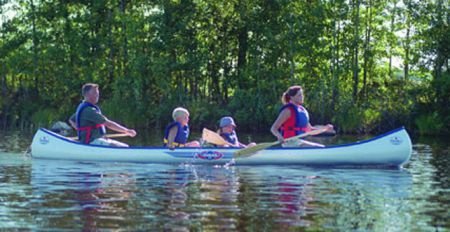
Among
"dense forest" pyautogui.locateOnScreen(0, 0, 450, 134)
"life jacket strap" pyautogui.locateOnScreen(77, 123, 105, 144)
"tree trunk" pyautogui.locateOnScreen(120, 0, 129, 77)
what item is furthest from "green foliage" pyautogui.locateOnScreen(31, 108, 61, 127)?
"life jacket strap" pyautogui.locateOnScreen(77, 123, 105, 144)

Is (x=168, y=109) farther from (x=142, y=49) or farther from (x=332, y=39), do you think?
(x=332, y=39)

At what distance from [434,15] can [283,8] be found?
5.64 metres

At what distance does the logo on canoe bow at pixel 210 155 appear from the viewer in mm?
17016

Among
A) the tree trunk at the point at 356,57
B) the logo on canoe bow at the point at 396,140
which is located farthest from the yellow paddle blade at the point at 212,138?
the tree trunk at the point at 356,57

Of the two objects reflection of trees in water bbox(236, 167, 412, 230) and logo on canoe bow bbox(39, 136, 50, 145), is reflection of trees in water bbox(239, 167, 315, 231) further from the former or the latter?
logo on canoe bow bbox(39, 136, 50, 145)

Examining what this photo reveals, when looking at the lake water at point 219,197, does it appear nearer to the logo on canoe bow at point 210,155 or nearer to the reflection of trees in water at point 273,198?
the reflection of trees in water at point 273,198

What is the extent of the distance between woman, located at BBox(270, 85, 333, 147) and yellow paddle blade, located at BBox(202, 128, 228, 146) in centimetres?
110

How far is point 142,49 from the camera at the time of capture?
1502 inches

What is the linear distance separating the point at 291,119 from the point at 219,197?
16.5ft

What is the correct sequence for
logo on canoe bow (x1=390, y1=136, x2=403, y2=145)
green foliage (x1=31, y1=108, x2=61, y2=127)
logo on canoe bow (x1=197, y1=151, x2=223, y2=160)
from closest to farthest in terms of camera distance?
logo on canoe bow (x1=390, y1=136, x2=403, y2=145) → logo on canoe bow (x1=197, y1=151, x2=223, y2=160) → green foliage (x1=31, y1=108, x2=61, y2=127)

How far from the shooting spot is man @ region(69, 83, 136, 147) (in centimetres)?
1706

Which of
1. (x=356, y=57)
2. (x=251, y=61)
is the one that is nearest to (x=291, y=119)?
(x=356, y=57)

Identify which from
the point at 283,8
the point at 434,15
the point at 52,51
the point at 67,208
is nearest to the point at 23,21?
the point at 52,51

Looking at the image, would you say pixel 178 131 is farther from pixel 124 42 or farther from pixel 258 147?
pixel 124 42
